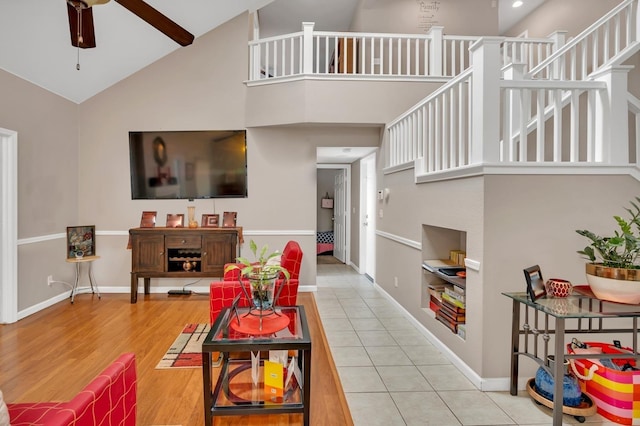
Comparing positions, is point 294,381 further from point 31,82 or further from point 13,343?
point 31,82

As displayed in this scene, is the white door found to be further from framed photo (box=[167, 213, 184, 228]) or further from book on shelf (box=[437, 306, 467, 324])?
book on shelf (box=[437, 306, 467, 324])

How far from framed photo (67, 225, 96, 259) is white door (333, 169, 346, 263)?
4.71 m

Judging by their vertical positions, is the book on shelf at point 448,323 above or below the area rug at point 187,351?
above

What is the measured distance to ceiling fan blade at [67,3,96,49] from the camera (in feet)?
8.43

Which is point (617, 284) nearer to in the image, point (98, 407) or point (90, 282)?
point (98, 407)

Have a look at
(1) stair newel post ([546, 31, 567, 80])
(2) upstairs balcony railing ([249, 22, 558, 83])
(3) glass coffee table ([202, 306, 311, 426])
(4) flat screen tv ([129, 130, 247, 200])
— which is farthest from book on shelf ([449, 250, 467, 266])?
(4) flat screen tv ([129, 130, 247, 200])

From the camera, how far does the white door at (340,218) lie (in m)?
7.86

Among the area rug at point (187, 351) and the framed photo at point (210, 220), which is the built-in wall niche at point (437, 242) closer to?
the area rug at point (187, 351)

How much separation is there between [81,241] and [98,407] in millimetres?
4319

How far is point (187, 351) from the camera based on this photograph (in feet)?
10.2

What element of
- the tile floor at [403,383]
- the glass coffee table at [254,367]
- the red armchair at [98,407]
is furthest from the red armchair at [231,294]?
the red armchair at [98,407]

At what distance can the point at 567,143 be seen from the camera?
12.8 feet

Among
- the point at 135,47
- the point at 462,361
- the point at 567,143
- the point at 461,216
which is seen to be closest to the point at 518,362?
the point at 462,361

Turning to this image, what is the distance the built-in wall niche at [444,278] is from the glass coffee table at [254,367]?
4.64 feet
